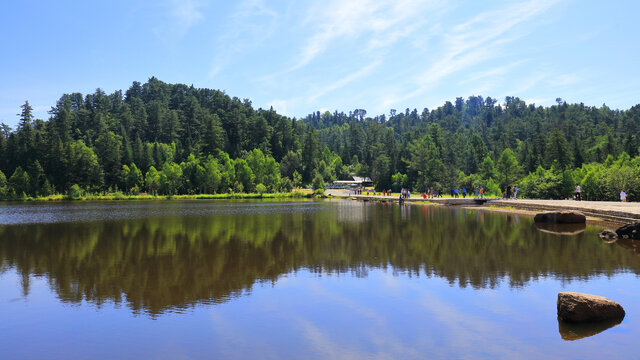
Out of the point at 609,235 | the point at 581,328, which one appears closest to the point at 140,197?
the point at 609,235

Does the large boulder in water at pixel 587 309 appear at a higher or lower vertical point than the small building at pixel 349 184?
lower

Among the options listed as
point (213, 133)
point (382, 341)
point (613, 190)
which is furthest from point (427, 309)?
point (213, 133)

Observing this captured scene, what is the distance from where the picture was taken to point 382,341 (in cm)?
982

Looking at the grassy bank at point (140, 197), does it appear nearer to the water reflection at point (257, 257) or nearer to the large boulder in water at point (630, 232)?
the water reflection at point (257, 257)

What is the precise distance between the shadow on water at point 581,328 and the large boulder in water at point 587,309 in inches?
5.1

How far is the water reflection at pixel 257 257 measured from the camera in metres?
14.9

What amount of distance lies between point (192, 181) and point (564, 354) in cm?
12031

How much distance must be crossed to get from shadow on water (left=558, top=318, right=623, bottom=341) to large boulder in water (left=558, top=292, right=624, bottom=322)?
13 centimetres

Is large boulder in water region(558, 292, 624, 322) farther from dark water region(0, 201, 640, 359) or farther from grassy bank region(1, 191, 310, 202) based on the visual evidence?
grassy bank region(1, 191, 310, 202)

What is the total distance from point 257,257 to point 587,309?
13367mm

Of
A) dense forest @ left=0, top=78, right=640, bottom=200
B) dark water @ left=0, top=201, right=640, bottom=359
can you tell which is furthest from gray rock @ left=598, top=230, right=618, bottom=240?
dense forest @ left=0, top=78, right=640, bottom=200

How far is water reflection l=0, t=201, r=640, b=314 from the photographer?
1492cm

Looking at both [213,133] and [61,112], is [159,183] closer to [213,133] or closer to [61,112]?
[213,133]

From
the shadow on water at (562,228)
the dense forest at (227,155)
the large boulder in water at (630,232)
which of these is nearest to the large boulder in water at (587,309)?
the large boulder in water at (630,232)
